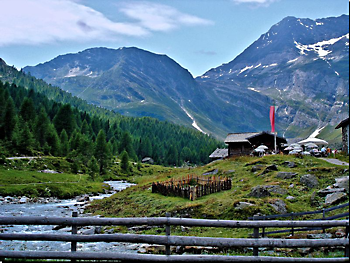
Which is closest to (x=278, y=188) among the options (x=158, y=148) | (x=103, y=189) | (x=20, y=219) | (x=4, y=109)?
(x=20, y=219)

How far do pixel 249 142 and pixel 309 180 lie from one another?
48.2 m

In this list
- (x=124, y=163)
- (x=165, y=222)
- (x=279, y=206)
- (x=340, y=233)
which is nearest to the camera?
(x=165, y=222)

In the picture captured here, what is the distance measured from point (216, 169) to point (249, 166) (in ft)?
20.8

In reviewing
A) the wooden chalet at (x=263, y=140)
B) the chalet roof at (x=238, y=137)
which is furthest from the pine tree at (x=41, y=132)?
the wooden chalet at (x=263, y=140)

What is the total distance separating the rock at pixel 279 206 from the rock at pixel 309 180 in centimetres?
591

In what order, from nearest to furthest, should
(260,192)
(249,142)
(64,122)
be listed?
(260,192)
(249,142)
(64,122)

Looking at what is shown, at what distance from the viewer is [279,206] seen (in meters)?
27.5

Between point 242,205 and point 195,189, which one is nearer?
point 242,205

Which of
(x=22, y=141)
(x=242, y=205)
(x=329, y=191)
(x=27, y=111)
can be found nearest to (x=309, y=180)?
(x=329, y=191)

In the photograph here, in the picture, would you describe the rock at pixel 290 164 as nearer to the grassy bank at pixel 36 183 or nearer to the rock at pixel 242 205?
the rock at pixel 242 205

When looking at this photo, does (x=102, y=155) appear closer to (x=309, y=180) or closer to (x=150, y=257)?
(x=309, y=180)

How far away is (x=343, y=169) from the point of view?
34656 mm

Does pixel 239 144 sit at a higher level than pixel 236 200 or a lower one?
higher

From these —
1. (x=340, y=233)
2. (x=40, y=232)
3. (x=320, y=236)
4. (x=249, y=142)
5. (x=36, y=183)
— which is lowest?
(x=40, y=232)
